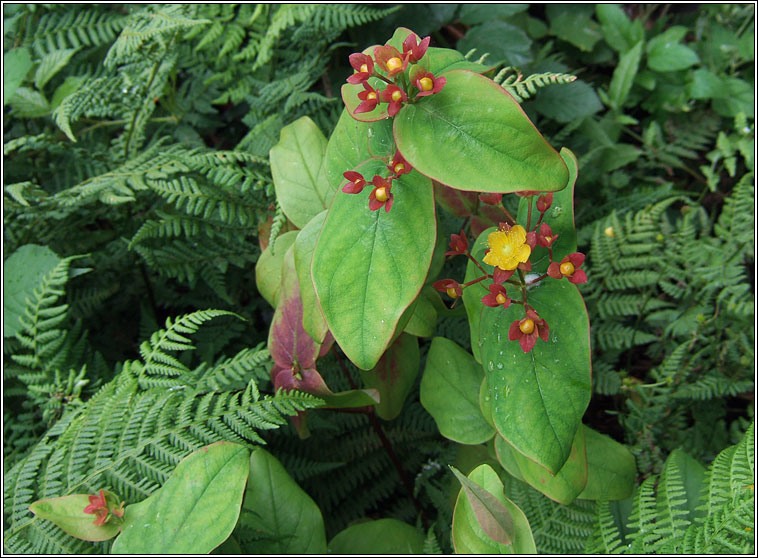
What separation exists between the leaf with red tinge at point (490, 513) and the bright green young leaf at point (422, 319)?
279 millimetres

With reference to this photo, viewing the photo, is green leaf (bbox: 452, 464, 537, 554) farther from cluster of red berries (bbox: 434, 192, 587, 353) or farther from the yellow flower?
the yellow flower

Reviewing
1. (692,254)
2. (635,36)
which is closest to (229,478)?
(692,254)

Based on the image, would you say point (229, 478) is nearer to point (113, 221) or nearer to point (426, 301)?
point (426, 301)

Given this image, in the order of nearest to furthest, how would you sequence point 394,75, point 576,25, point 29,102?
point 394,75, point 29,102, point 576,25

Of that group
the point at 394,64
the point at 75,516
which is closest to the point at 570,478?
the point at 394,64

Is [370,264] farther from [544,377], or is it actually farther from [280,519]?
[280,519]

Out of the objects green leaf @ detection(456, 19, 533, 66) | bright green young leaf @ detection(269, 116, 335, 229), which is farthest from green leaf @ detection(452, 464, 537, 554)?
green leaf @ detection(456, 19, 533, 66)

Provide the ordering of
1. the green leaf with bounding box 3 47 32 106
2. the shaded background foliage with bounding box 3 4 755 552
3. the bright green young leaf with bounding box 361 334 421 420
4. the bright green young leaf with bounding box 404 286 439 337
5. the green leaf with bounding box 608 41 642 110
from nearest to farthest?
1. the bright green young leaf with bounding box 404 286 439 337
2. the bright green young leaf with bounding box 361 334 421 420
3. the shaded background foliage with bounding box 3 4 755 552
4. the green leaf with bounding box 3 47 32 106
5. the green leaf with bounding box 608 41 642 110

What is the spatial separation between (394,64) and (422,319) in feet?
1.59

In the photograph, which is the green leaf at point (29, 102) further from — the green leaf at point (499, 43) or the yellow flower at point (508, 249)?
the yellow flower at point (508, 249)

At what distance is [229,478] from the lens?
996mm

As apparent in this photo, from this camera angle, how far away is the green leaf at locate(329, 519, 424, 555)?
1229mm

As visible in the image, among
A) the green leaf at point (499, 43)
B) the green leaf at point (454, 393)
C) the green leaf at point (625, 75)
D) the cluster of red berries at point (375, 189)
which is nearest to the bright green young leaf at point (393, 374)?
the green leaf at point (454, 393)

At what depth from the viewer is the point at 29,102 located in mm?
1665
